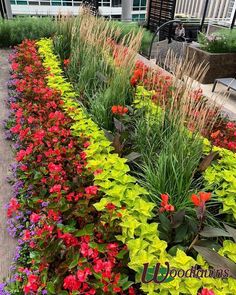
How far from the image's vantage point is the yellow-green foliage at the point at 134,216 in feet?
3.94

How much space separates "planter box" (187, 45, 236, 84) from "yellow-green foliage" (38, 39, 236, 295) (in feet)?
13.0

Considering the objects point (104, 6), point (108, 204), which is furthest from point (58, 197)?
point (104, 6)

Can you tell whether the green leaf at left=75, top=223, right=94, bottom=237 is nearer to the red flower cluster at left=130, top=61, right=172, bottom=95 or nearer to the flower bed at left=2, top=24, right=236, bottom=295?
the flower bed at left=2, top=24, right=236, bottom=295

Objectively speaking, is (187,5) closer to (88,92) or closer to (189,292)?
(88,92)

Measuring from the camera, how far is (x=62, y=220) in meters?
1.61

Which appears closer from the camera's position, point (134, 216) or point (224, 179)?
point (134, 216)

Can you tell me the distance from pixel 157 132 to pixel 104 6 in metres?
35.1

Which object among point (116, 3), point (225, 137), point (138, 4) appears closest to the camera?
point (225, 137)

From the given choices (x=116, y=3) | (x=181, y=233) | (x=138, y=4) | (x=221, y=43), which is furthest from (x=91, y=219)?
(x=116, y=3)

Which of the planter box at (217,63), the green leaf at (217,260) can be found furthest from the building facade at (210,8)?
the green leaf at (217,260)

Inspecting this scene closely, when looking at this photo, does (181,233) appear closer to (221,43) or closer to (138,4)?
(221,43)

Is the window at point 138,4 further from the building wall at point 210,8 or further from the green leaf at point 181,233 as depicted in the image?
the green leaf at point 181,233

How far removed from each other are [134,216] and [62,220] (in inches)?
16.6

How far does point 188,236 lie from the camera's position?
153 cm
